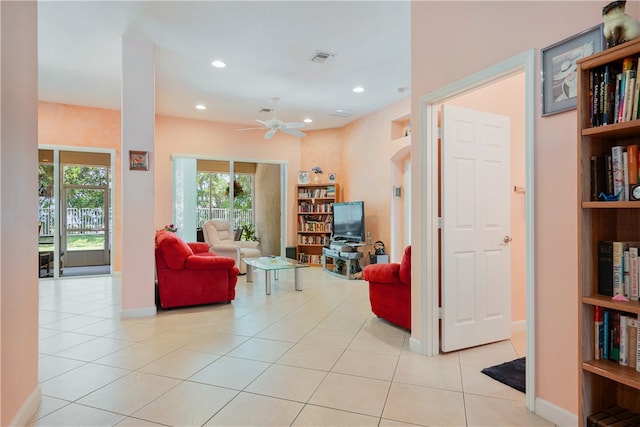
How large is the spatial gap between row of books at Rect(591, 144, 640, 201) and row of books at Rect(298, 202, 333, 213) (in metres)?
6.18

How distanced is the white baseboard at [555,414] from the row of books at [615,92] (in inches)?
59.3

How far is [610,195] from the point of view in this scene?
147 centimetres

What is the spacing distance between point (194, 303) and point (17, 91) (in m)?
2.98

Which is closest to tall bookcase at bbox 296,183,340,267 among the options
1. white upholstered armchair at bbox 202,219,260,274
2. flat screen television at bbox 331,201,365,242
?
flat screen television at bbox 331,201,365,242

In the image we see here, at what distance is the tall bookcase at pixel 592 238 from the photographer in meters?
1.46

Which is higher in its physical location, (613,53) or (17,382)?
A: (613,53)

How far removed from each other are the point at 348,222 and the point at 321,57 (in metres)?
3.36

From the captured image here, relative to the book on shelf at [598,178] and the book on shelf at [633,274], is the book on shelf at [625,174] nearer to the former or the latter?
the book on shelf at [598,178]

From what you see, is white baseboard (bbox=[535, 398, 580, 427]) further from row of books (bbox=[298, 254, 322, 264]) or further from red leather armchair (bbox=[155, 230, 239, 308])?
row of books (bbox=[298, 254, 322, 264])

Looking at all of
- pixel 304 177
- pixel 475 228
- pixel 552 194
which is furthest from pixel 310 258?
pixel 552 194

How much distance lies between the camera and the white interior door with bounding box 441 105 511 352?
287 cm

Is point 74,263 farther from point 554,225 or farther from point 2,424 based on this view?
point 554,225

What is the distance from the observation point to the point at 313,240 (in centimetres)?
797

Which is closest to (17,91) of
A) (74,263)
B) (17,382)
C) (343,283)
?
(17,382)
